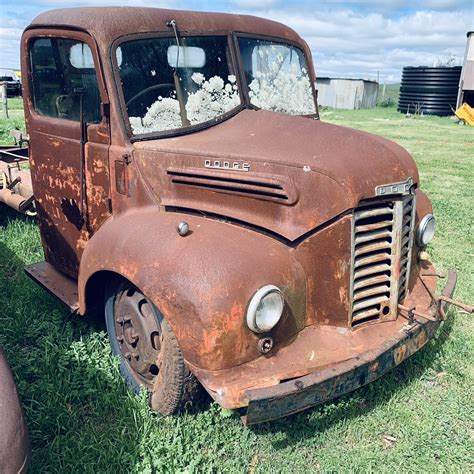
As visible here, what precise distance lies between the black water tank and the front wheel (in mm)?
21549

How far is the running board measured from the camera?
3.86 m

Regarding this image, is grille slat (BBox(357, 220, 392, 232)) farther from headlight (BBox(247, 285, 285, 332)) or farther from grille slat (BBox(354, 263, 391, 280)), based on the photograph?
headlight (BBox(247, 285, 285, 332))

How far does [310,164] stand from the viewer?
285 cm

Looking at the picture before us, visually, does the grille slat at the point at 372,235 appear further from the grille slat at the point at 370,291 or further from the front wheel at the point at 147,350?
the front wheel at the point at 147,350

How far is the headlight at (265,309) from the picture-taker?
2.57 meters

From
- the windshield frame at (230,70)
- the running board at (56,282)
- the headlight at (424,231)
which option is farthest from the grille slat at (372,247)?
the running board at (56,282)

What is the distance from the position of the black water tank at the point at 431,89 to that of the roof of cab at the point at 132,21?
20.5m

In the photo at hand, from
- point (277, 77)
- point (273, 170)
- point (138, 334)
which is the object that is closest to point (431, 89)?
point (277, 77)

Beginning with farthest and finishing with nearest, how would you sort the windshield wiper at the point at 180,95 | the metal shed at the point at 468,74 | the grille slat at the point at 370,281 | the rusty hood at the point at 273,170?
1. the metal shed at the point at 468,74
2. the windshield wiper at the point at 180,95
3. the grille slat at the point at 370,281
4. the rusty hood at the point at 273,170

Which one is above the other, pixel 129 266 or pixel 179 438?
pixel 129 266

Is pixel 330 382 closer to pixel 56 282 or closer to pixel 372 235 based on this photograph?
pixel 372 235

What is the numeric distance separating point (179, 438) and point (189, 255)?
3.54 feet

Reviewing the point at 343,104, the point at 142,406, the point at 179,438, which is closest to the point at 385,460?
the point at 179,438

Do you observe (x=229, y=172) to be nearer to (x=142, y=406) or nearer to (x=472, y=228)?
(x=142, y=406)
